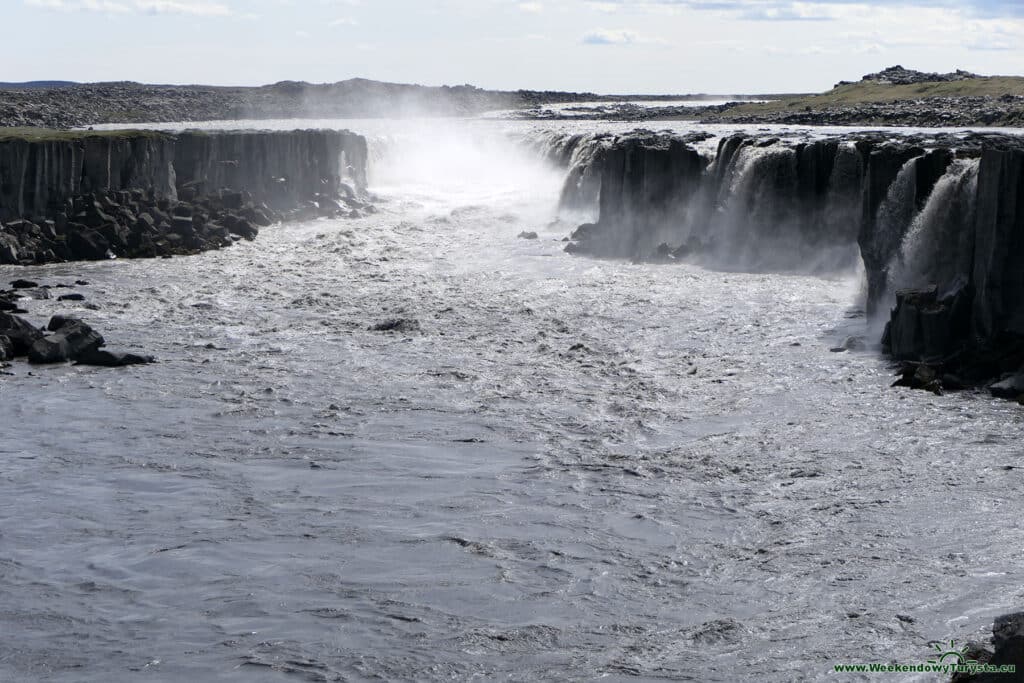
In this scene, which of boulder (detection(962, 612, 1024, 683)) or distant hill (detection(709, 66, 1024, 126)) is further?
distant hill (detection(709, 66, 1024, 126))

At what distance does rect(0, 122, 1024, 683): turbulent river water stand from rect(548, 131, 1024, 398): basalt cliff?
1.51 meters

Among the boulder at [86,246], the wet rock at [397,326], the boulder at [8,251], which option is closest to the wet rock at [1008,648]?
the wet rock at [397,326]

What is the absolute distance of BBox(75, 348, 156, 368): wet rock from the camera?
2714 cm

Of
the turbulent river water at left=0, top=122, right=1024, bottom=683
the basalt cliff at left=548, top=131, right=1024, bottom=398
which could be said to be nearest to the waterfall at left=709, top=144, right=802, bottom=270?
the basalt cliff at left=548, top=131, right=1024, bottom=398

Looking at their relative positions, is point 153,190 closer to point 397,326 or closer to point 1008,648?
point 397,326

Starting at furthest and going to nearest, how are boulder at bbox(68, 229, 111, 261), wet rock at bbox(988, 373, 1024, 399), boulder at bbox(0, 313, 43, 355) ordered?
boulder at bbox(68, 229, 111, 261) → boulder at bbox(0, 313, 43, 355) → wet rock at bbox(988, 373, 1024, 399)

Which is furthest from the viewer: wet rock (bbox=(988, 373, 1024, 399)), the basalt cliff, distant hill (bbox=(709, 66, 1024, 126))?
distant hill (bbox=(709, 66, 1024, 126))

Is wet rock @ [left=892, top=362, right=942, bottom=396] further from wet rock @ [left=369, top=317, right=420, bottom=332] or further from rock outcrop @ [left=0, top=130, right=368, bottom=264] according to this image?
rock outcrop @ [left=0, top=130, right=368, bottom=264]

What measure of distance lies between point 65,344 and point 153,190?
78.0ft

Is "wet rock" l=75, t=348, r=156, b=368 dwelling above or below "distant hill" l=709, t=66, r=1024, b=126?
below

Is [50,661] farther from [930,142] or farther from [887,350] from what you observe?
[930,142]

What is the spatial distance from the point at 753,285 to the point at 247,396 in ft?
58.6

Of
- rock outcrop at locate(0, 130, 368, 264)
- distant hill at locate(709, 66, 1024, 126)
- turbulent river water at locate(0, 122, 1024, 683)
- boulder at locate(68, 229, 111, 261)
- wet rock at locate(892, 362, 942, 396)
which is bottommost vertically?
turbulent river water at locate(0, 122, 1024, 683)

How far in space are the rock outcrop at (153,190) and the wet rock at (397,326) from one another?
15.5m
